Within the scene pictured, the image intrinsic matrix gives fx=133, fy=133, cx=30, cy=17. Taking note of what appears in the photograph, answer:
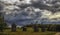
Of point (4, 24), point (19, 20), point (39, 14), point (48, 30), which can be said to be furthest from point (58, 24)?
point (4, 24)

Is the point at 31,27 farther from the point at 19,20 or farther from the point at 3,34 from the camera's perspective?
the point at 3,34

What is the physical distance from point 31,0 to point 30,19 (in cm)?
35

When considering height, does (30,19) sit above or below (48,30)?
above

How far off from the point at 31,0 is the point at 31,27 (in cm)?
49

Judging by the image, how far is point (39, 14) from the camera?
238 centimetres

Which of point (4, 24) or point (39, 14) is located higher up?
point (39, 14)

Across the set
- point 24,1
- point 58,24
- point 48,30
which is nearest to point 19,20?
point 24,1

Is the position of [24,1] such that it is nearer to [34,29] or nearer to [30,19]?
[30,19]

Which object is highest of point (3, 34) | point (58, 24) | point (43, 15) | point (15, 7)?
point (15, 7)

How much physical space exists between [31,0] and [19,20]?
1.40 ft

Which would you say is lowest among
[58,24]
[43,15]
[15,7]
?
[58,24]

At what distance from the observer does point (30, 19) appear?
93.7 inches

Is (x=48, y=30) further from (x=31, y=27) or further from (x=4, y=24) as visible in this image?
(x=4, y=24)

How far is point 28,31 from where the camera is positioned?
2.35 m
